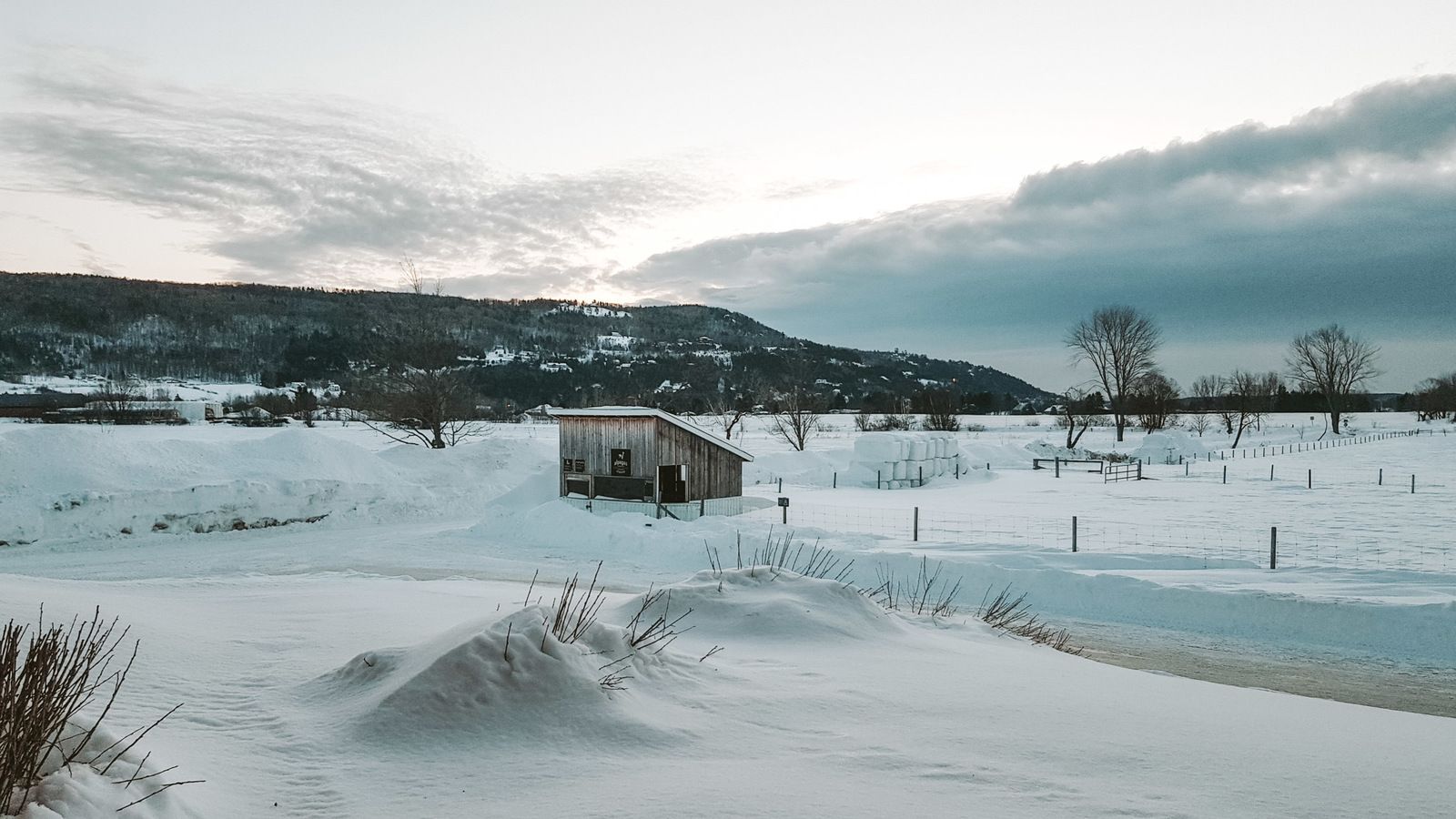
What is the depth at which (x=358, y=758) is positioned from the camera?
4.96 metres

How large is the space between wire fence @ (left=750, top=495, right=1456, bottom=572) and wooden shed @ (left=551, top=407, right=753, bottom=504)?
2.49 metres

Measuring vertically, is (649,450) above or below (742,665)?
above

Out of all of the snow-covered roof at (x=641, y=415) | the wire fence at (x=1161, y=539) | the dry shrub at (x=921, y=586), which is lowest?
the dry shrub at (x=921, y=586)

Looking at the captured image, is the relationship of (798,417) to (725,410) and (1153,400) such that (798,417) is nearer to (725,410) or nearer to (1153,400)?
(725,410)

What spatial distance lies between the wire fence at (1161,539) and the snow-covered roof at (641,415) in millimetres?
2814

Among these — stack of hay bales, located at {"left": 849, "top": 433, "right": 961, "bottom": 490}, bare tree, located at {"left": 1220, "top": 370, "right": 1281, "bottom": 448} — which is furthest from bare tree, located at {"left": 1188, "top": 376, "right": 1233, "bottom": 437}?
stack of hay bales, located at {"left": 849, "top": 433, "right": 961, "bottom": 490}

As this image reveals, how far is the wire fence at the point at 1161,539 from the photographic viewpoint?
1767 cm

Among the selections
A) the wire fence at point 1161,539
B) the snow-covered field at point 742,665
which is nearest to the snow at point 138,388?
the snow-covered field at point 742,665

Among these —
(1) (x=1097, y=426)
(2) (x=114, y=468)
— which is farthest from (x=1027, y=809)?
(1) (x=1097, y=426)

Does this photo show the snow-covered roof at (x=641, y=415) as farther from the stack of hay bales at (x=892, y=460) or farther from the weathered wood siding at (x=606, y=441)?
the stack of hay bales at (x=892, y=460)

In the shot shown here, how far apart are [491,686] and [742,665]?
2722mm

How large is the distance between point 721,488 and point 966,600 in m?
12.3

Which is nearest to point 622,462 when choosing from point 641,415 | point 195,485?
point 641,415

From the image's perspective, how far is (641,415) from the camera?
85.2 feet
